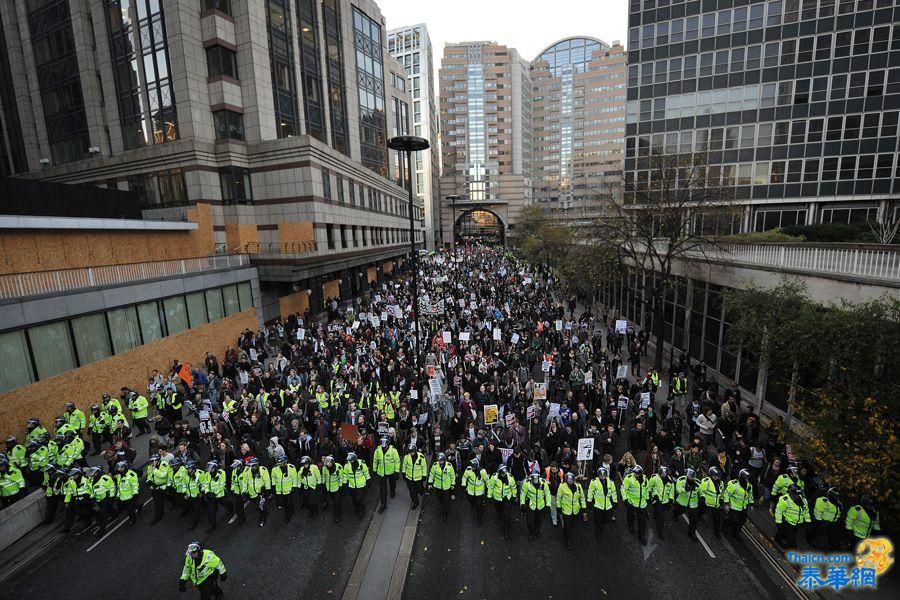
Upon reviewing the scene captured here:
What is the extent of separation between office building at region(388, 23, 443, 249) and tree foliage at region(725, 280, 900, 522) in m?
91.8

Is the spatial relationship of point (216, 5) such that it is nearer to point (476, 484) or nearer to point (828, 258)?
point (476, 484)

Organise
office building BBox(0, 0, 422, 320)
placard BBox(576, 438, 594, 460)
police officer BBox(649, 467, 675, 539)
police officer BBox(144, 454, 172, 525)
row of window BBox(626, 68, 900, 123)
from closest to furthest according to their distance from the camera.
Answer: police officer BBox(649, 467, 675, 539) < police officer BBox(144, 454, 172, 525) < placard BBox(576, 438, 594, 460) < office building BBox(0, 0, 422, 320) < row of window BBox(626, 68, 900, 123)

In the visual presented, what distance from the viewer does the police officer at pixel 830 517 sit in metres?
8.37

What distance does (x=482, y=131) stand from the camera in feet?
424

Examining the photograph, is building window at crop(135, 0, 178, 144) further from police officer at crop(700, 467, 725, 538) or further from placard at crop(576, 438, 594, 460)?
police officer at crop(700, 467, 725, 538)

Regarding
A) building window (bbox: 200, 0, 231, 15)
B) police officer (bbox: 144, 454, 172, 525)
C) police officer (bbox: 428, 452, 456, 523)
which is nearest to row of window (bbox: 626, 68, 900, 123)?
building window (bbox: 200, 0, 231, 15)

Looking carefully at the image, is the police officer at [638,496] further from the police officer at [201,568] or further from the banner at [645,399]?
the police officer at [201,568]

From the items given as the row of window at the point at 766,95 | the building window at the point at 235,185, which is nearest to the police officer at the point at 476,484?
the building window at the point at 235,185

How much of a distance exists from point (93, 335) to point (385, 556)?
52.5 ft

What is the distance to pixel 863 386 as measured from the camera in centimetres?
845

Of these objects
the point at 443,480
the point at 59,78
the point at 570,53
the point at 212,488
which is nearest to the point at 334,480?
the point at 443,480

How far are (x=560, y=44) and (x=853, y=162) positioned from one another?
520 feet

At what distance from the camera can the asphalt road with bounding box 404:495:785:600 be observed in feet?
26.0

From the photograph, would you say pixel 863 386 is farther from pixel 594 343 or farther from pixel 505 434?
pixel 594 343
